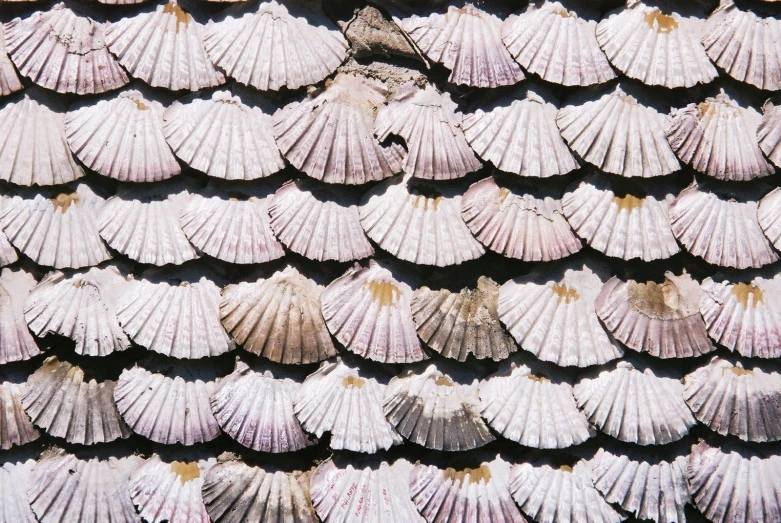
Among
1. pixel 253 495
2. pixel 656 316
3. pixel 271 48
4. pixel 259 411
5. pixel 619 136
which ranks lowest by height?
pixel 253 495

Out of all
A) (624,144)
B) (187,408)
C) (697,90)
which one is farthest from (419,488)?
(697,90)

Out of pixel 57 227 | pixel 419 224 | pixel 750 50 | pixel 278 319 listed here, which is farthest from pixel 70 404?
pixel 750 50

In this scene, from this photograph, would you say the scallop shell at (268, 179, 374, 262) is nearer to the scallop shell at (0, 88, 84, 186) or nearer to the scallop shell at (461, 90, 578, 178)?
the scallop shell at (461, 90, 578, 178)

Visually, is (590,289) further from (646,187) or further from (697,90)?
(697,90)

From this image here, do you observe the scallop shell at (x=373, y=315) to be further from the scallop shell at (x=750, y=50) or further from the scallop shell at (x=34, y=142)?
the scallop shell at (x=750, y=50)

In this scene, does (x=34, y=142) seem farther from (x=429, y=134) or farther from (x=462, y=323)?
(x=462, y=323)

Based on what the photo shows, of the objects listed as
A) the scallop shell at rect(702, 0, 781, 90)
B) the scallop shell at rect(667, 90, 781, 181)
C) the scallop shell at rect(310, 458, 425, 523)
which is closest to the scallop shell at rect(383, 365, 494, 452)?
the scallop shell at rect(310, 458, 425, 523)

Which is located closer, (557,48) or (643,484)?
(557,48)

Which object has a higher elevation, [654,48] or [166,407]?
[654,48]
